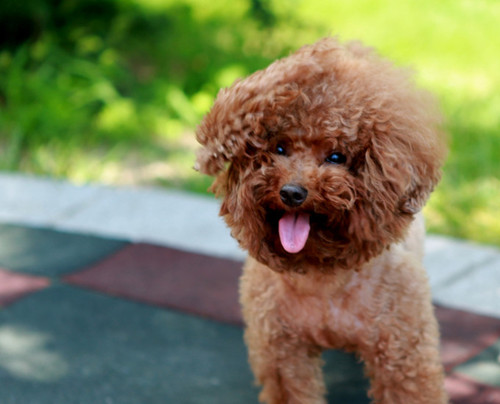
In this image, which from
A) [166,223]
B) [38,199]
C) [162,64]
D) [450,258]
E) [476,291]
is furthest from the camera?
[162,64]

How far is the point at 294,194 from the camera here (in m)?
2.07

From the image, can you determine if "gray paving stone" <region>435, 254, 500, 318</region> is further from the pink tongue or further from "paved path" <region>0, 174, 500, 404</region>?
the pink tongue

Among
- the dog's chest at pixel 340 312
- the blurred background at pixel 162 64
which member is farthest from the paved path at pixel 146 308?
the blurred background at pixel 162 64

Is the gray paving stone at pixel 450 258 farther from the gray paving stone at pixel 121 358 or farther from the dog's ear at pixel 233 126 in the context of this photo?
the dog's ear at pixel 233 126

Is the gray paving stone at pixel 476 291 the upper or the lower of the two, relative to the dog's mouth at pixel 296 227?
lower

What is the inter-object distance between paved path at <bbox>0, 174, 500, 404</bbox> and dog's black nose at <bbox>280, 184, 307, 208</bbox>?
1229 mm

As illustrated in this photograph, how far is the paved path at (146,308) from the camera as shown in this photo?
3.15 meters

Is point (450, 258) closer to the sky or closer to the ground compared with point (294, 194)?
closer to the ground

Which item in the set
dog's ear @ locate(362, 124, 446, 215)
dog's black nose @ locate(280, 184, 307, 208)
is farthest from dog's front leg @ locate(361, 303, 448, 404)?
dog's black nose @ locate(280, 184, 307, 208)

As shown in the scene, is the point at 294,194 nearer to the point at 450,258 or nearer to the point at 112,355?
the point at 112,355

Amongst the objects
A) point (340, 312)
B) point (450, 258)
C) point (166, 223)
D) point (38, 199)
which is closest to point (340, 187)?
point (340, 312)

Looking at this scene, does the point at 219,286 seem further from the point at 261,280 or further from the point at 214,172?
the point at 214,172

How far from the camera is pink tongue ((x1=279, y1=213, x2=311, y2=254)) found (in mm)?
2141

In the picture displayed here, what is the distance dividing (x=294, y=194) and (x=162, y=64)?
594 cm
